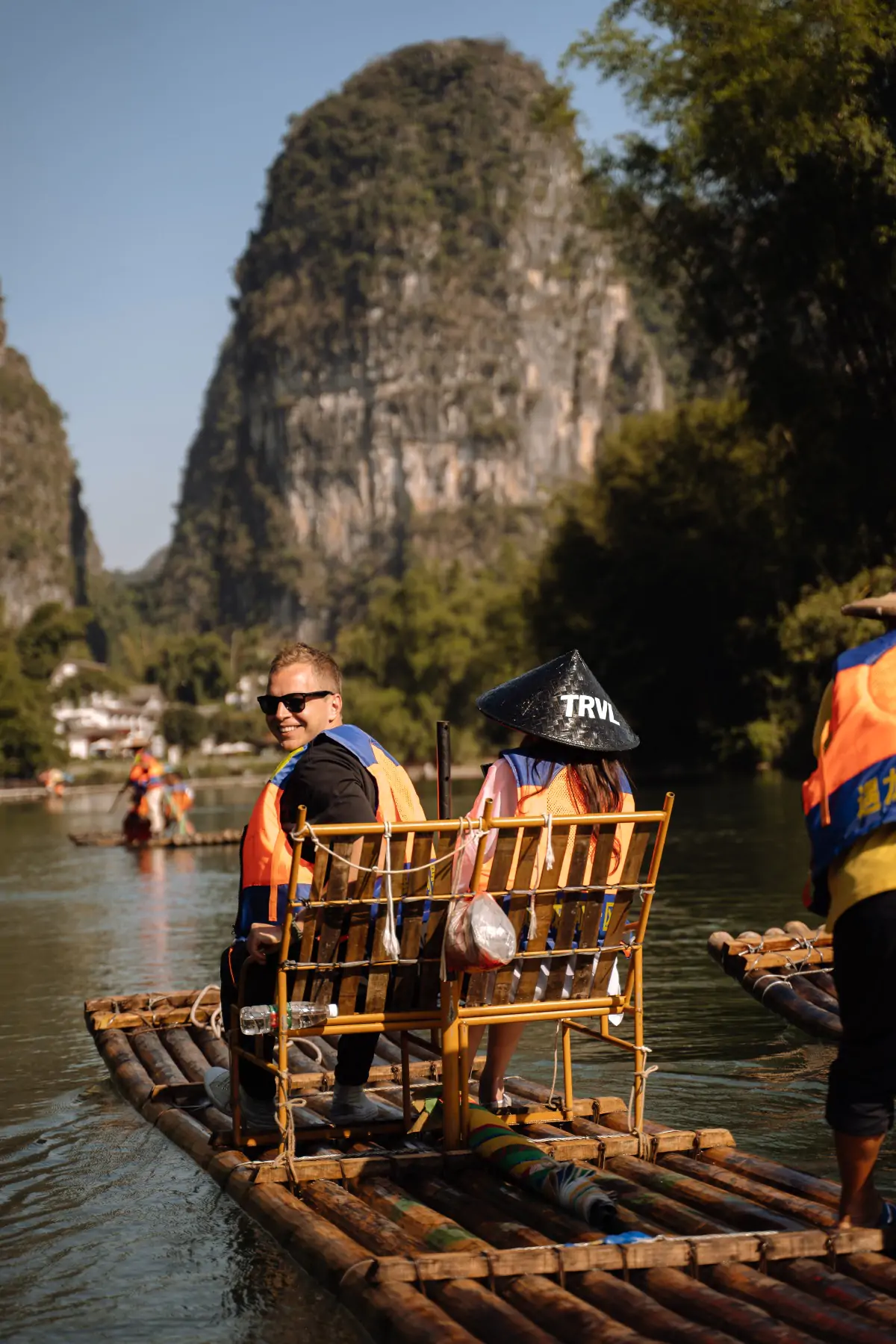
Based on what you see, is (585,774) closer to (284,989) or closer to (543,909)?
(543,909)

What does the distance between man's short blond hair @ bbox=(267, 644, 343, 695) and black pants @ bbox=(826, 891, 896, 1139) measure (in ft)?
7.55

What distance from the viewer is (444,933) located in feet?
21.0

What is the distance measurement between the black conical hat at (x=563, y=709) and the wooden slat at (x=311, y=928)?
93 centimetres

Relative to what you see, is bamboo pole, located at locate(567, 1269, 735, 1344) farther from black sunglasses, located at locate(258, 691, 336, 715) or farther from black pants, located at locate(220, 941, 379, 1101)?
black sunglasses, located at locate(258, 691, 336, 715)

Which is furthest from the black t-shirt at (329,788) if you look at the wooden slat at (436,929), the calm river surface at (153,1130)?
the calm river surface at (153,1130)

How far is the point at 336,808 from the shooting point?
634 cm

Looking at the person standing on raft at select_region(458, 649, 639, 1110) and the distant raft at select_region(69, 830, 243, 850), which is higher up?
the person standing on raft at select_region(458, 649, 639, 1110)

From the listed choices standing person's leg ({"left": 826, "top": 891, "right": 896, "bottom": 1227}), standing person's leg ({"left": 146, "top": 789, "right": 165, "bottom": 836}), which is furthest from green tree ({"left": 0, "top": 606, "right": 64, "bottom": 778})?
standing person's leg ({"left": 826, "top": 891, "right": 896, "bottom": 1227})

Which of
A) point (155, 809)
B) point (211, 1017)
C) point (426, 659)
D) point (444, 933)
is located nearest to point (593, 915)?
point (444, 933)

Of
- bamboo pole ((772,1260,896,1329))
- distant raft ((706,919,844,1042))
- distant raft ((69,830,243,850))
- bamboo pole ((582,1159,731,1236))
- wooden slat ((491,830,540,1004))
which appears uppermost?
wooden slat ((491,830,540,1004))

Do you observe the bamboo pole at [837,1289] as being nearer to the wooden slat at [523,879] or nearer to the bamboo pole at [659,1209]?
the bamboo pole at [659,1209]

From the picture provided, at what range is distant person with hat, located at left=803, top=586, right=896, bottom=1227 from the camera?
527 cm

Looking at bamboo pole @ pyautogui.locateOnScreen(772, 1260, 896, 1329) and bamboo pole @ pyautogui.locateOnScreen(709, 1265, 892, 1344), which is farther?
bamboo pole @ pyautogui.locateOnScreen(772, 1260, 896, 1329)

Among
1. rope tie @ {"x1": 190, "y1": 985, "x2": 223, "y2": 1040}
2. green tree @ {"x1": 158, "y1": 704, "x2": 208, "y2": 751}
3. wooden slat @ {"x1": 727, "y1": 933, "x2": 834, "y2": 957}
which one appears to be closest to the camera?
rope tie @ {"x1": 190, "y1": 985, "x2": 223, "y2": 1040}
